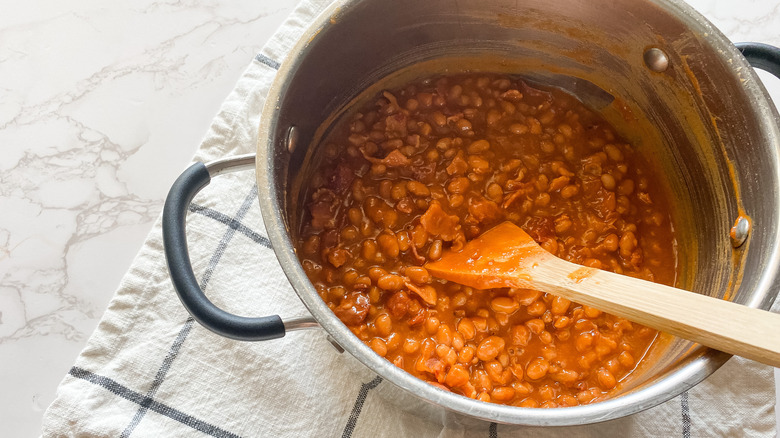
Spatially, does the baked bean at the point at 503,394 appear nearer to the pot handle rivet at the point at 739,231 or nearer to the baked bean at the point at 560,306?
the baked bean at the point at 560,306

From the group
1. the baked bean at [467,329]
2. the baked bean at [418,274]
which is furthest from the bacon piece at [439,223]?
the baked bean at [467,329]

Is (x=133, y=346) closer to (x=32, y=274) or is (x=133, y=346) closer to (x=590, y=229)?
(x=32, y=274)

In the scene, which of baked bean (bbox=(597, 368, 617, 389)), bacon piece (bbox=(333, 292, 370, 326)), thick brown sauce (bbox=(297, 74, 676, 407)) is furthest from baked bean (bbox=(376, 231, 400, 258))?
baked bean (bbox=(597, 368, 617, 389))

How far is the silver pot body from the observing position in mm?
1162

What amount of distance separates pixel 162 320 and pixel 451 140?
879 millimetres

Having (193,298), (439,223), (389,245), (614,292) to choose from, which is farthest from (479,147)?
(193,298)

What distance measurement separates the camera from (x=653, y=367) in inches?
55.6

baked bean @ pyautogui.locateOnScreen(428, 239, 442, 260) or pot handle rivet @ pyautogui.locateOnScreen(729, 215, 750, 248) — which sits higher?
pot handle rivet @ pyautogui.locateOnScreen(729, 215, 750, 248)

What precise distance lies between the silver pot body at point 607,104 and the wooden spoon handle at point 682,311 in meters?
0.09

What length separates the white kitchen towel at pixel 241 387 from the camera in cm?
153

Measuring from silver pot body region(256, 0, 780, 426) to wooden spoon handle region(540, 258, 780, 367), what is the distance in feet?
0.28

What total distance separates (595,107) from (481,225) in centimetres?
51

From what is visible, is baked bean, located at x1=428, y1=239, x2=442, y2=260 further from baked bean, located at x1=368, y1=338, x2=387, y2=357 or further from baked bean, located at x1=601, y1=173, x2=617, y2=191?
baked bean, located at x1=601, y1=173, x2=617, y2=191

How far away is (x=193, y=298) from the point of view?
122 cm
